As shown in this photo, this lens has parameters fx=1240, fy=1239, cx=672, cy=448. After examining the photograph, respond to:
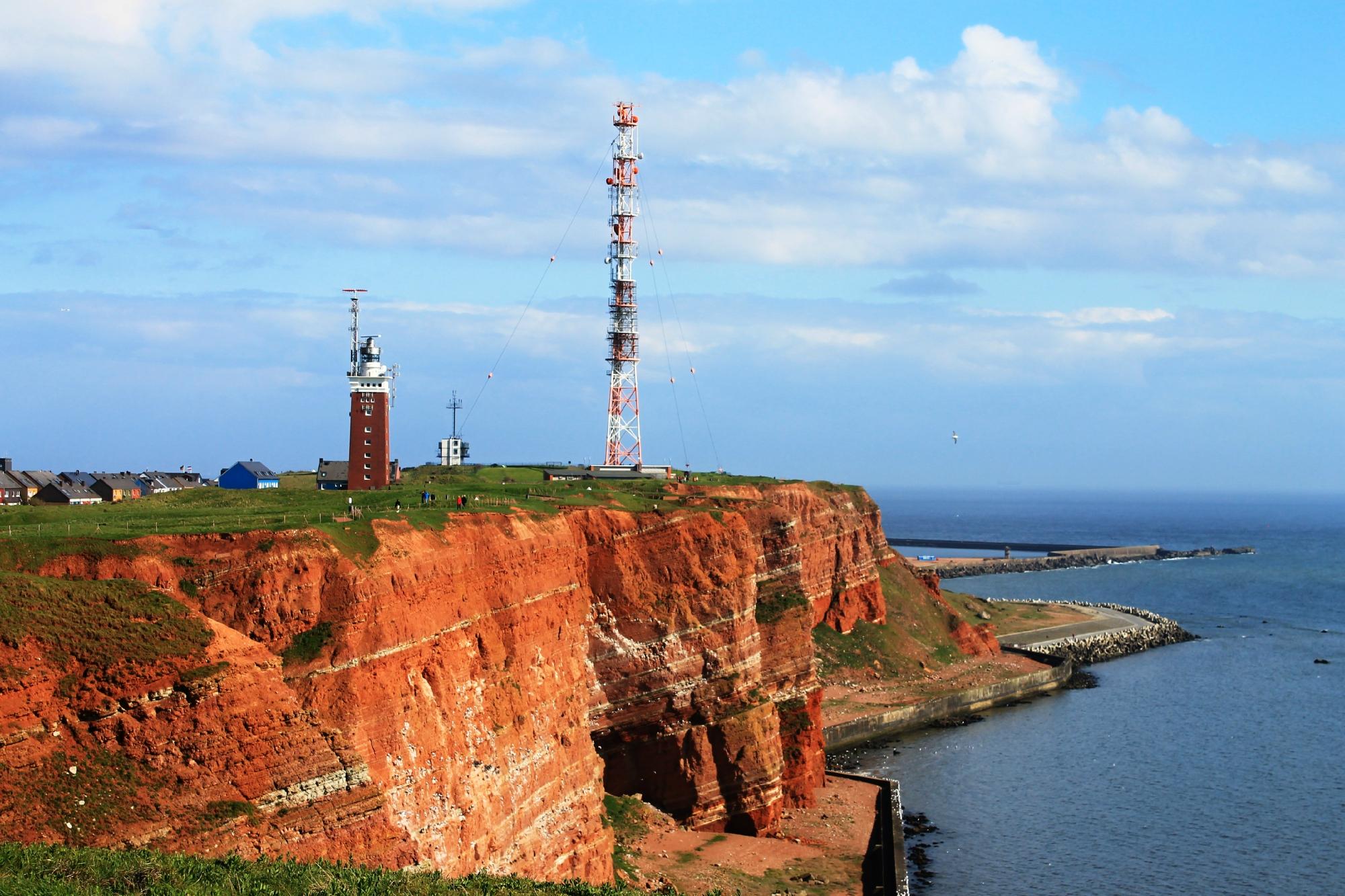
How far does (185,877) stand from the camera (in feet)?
86.8

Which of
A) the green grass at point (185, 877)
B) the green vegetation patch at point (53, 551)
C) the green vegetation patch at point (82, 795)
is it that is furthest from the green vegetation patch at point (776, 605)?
the green vegetation patch at point (82, 795)

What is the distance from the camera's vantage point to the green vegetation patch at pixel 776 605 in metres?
69.0

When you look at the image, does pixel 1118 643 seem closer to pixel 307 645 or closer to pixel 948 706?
pixel 948 706

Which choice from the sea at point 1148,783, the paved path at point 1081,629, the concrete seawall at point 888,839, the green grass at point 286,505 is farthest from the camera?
the paved path at point 1081,629

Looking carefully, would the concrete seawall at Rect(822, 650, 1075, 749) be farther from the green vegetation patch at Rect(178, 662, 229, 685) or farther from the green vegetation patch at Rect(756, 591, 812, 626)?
the green vegetation patch at Rect(178, 662, 229, 685)

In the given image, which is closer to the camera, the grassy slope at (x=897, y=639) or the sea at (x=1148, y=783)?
the sea at (x=1148, y=783)

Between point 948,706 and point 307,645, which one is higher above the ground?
point 307,645

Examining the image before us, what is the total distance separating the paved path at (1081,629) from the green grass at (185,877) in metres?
105

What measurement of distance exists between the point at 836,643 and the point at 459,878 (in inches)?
2864

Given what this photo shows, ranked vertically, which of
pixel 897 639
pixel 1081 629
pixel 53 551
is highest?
pixel 53 551

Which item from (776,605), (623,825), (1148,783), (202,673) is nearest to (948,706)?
(1148,783)

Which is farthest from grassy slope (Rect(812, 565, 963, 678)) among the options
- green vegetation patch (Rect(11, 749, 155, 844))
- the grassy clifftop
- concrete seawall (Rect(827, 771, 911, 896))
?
green vegetation patch (Rect(11, 749, 155, 844))

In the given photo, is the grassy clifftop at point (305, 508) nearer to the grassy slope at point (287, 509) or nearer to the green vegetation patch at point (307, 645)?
the grassy slope at point (287, 509)

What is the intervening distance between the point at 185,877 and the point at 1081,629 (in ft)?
416
